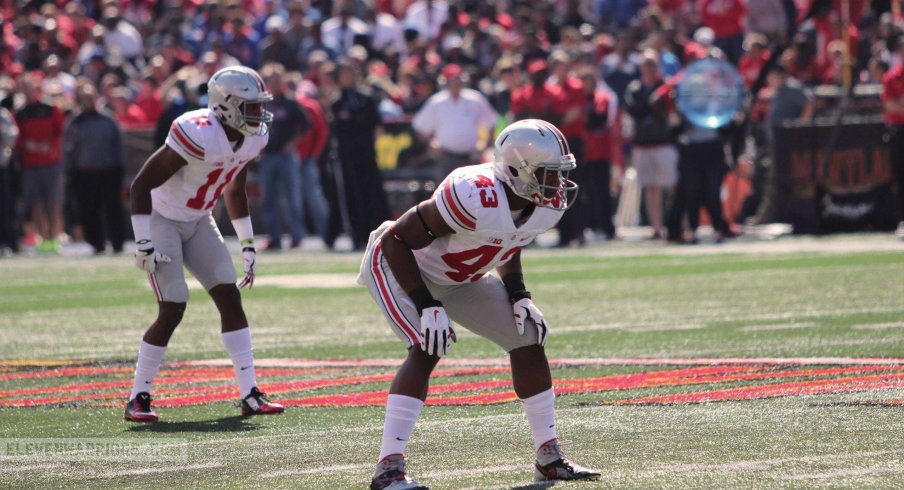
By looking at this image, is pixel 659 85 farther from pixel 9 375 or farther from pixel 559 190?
pixel 559 190

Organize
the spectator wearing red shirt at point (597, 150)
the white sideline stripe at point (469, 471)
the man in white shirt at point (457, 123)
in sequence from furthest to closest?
1. the man in white shirt at point (457, 123)
2. the spectator wearing red shirt at point (597, 150)
3. the white sideline stripe at point (469, 471)

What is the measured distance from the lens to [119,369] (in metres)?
10.1

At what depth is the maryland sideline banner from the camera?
61.0ft

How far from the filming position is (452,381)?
9.15 meters

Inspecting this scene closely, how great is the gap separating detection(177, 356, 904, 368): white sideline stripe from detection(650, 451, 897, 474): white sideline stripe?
9.18ft

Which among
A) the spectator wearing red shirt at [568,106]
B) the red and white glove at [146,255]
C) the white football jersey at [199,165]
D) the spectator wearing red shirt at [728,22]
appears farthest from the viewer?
the spectator wearing red shirt at [728,22]

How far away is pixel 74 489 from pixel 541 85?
12.8 meters

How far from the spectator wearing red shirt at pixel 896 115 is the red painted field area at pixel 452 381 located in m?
8.37

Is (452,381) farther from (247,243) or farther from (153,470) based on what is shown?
(153,470)

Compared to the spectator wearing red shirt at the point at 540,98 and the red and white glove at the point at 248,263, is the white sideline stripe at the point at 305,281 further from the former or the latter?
the red and white glove at the point at 248,263

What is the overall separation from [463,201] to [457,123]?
12.9 meters

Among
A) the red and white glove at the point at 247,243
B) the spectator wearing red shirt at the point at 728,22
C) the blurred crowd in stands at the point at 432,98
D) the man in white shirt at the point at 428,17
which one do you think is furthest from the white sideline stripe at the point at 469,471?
the man in white shirt at the point at 428,17

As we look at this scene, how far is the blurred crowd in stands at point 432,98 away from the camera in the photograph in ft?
61.2

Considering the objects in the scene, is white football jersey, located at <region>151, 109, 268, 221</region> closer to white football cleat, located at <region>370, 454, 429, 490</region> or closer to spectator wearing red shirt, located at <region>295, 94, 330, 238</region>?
white football cleat, located at <region>370, 454, 429, 490</region>
